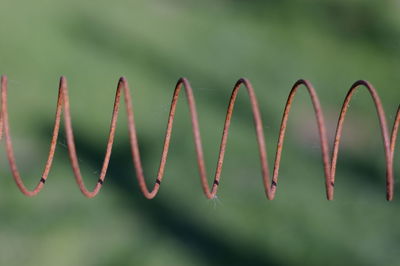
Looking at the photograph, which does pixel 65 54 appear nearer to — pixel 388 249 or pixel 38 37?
pixel 38 37

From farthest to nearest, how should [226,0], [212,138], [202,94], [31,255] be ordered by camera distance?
[226,0], [202,94], [212,138], [31,255]

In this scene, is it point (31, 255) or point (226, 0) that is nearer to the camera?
point (31, 255)

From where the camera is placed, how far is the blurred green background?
238 cm

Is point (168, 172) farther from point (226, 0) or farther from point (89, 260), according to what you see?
point (226, 0)

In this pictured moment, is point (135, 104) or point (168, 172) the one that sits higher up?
point (135, 104)

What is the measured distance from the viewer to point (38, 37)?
3.16 meters

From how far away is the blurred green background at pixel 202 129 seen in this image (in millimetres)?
2375

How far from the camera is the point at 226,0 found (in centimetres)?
342

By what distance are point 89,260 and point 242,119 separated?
0.86 m

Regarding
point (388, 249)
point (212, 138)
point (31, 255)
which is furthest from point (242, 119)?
point (31, 255)

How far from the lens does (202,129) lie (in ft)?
9.07

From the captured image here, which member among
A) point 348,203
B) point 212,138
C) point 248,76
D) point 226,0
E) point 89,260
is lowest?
point 89,260

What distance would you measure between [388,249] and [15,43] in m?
1.81

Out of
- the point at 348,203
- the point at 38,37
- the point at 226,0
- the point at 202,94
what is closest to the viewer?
the point at 348,203
